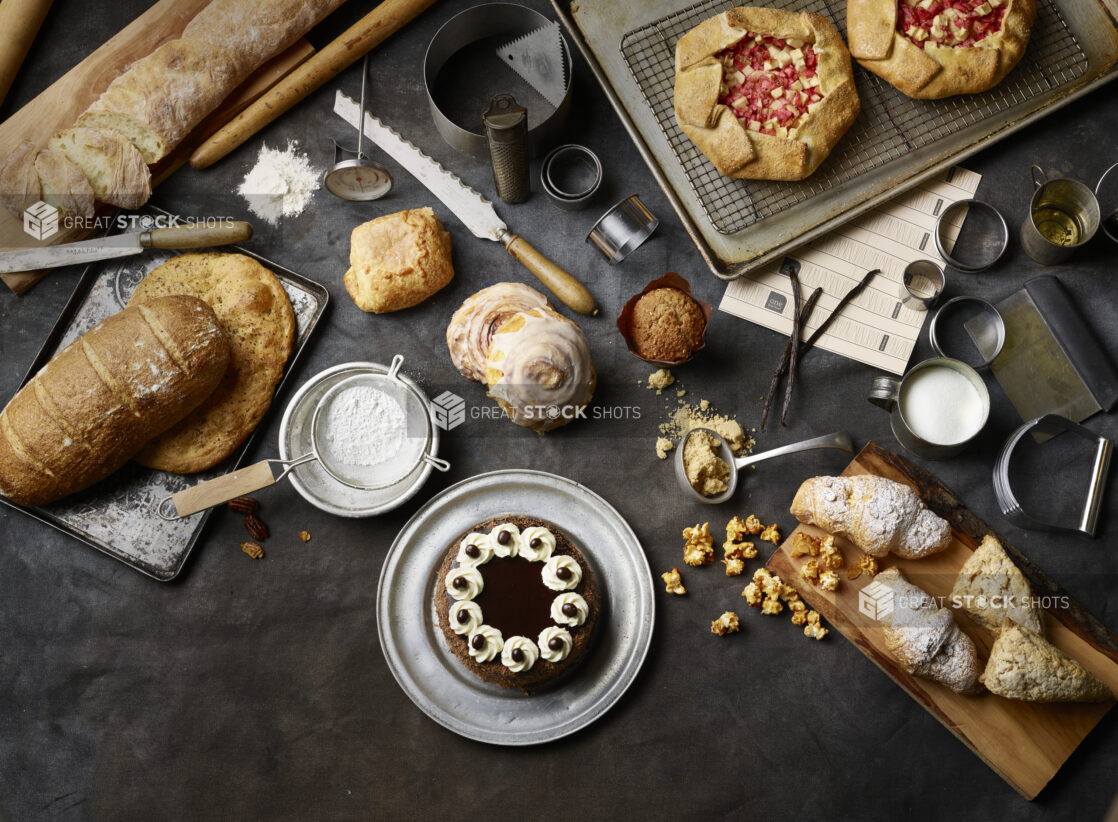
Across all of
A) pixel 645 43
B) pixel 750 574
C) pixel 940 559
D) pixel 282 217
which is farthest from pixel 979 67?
pixel 282 217

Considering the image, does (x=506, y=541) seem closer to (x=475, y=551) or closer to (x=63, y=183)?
(x=475, y=551)

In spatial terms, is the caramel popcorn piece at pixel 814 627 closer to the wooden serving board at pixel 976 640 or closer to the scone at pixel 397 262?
the wooden serving board at pixel 976 640

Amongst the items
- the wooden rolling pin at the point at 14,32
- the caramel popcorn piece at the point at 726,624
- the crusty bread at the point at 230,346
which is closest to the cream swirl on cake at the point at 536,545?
the caramel popcorn piece at the point at 726,624

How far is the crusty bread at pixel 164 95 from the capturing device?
258 centimetres

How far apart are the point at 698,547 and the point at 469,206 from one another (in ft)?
4.81

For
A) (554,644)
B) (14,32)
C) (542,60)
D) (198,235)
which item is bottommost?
(554,644)

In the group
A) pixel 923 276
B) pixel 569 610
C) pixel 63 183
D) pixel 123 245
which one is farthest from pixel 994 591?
pixel 63 183

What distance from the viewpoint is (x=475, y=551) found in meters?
2.34

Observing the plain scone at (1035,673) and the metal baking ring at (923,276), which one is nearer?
the plain scone at (1035,673)

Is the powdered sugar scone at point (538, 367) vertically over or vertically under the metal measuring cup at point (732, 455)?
over

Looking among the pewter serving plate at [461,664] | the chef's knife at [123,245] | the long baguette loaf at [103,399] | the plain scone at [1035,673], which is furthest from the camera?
the chef's knife at [123,245]

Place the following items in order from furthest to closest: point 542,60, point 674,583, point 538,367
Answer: point 542,60, point 674,583, point 538,367

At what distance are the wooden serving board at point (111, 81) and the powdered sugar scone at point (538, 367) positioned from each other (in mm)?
1367

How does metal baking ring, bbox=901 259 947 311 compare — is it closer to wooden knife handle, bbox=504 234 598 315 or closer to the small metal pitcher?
the small metal pitcher
